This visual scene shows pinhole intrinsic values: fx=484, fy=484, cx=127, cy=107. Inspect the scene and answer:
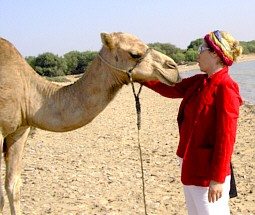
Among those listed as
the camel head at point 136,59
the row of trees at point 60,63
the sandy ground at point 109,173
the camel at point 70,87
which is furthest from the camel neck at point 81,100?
the row of trees at point 60,63

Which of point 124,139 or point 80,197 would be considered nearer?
point 80,197

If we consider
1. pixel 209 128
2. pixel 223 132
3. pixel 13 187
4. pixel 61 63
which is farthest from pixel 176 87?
pixel 61 63

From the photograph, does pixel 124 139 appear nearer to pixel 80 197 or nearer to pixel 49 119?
pixel 80 197

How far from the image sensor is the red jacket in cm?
326

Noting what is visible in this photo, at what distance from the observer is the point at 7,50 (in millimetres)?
4895

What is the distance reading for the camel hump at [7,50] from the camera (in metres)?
4.85

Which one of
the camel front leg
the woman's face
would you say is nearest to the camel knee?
the camel front leg

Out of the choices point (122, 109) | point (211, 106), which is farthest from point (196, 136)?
point (122, 109)

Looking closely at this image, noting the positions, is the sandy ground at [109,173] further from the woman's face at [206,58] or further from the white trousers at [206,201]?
the woman's face at [206,58]

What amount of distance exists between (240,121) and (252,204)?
9.19 m

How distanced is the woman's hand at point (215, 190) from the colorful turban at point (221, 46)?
84cm

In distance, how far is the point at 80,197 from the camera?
685cm

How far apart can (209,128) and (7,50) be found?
244 cm

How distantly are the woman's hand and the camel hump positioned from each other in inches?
101
